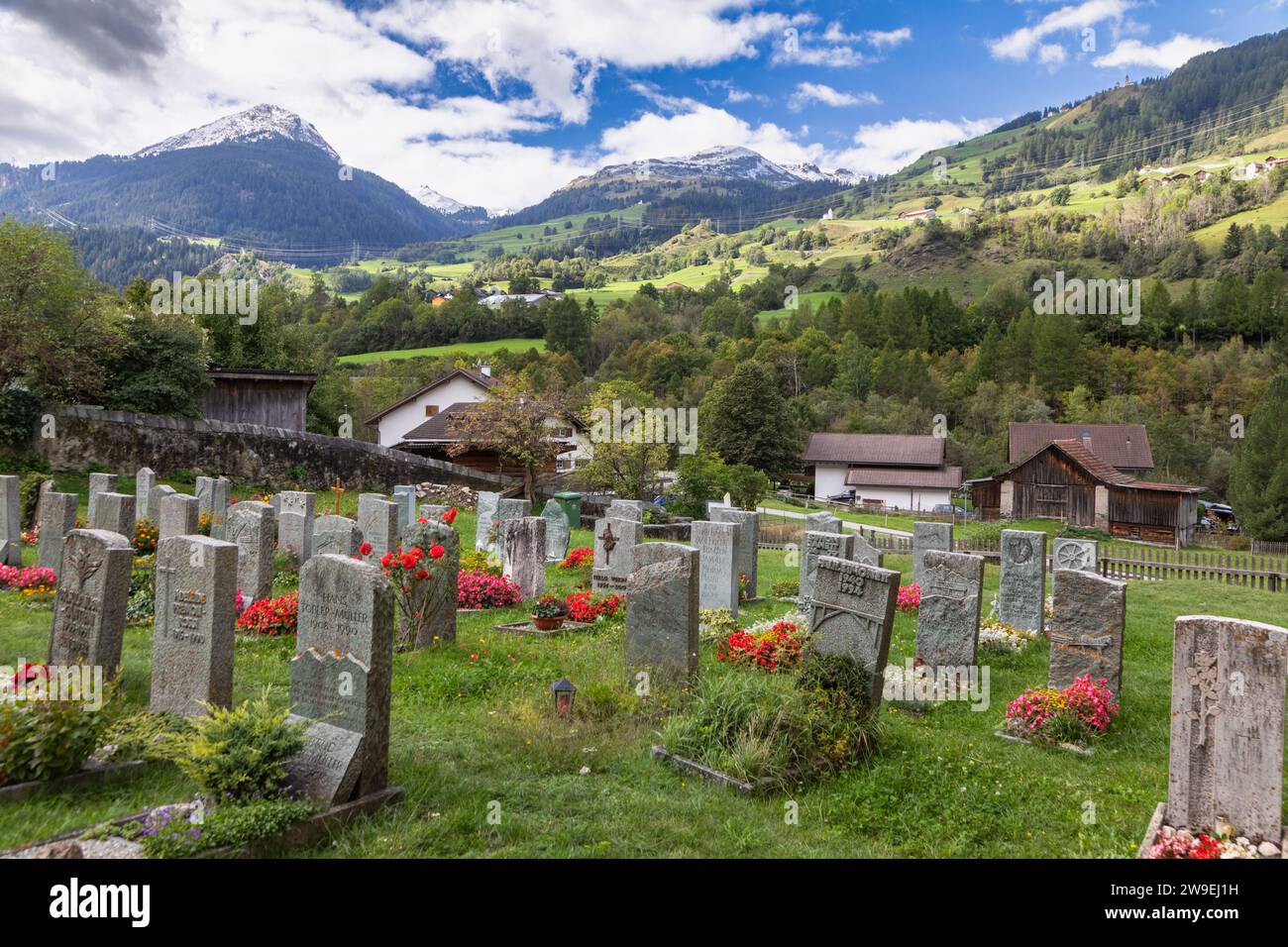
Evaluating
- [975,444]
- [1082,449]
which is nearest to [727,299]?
[975,444]

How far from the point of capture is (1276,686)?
5207 mm

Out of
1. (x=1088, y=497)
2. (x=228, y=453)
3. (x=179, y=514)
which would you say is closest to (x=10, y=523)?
(x=179, y=514)

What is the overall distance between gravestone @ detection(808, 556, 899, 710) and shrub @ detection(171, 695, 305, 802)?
4.93m

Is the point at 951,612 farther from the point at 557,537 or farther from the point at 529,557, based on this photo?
the point at 557,537

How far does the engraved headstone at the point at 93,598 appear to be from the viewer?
6.99 m

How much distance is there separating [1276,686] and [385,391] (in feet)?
208

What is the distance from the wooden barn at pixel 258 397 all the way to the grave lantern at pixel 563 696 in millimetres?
29269

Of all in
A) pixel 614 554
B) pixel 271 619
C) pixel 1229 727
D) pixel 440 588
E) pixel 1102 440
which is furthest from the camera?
pixel 1102 440

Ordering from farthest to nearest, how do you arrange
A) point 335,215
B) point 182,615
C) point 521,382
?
point 335,215 < point 521,382 < point 182,615

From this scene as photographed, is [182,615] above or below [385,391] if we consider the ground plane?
below

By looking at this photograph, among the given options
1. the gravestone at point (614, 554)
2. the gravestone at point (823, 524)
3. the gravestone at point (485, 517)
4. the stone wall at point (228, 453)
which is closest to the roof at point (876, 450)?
the stone wall at point (228, 453)

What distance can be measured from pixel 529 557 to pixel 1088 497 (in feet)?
142

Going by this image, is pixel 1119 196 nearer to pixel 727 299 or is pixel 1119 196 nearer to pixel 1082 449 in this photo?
pixel 727 299

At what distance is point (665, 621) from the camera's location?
8.85 m
